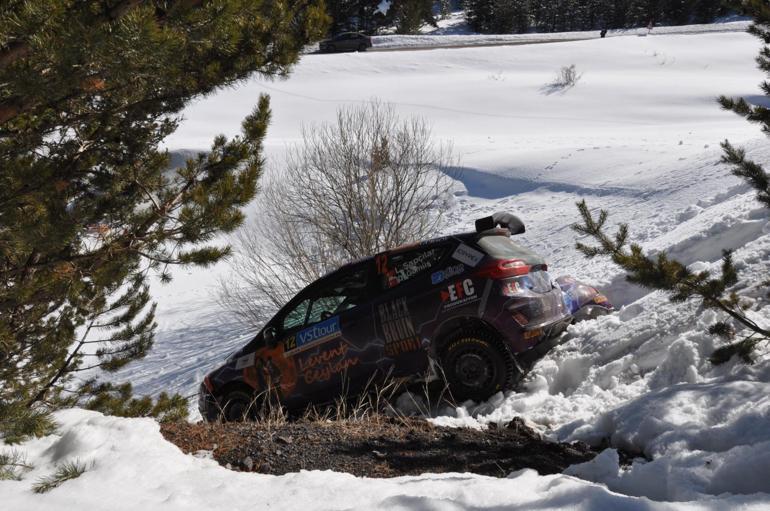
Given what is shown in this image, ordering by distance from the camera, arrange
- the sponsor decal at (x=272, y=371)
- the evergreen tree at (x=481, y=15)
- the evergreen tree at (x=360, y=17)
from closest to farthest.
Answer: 1. the sponsor decal at (x=272, y=371)
2. the evergreen tree at (x=360, y=17)
3. the evergreen tree at (x=481, y=15)

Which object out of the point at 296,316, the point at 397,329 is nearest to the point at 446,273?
the point at 397,329

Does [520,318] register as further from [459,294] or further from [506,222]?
[506,222]

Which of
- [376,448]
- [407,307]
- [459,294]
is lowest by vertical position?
[376,448]

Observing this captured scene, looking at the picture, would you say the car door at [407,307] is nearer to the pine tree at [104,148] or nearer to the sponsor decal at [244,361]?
the sponsor decal at [244,361]

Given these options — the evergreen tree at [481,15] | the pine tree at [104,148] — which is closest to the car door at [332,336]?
the pine tree at [104,148]

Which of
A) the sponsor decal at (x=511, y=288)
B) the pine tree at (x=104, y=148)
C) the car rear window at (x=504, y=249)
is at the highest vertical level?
the pine tree at (x=104, y=148)

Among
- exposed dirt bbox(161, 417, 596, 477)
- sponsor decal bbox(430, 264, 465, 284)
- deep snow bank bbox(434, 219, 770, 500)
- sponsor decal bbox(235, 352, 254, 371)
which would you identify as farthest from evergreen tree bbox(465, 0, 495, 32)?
exposed dirt bbox(161, 417, 596, 477)

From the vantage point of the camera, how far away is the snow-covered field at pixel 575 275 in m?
3.89

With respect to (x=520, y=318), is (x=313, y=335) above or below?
below

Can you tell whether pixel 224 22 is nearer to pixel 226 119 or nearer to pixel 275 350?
pixel 275 350

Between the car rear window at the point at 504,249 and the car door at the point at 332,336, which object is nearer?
the car rear window at the point at 504,249

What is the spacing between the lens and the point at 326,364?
25.1 feet

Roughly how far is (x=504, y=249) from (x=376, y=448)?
9.23 ft

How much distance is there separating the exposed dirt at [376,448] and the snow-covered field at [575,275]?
287 millimetres
